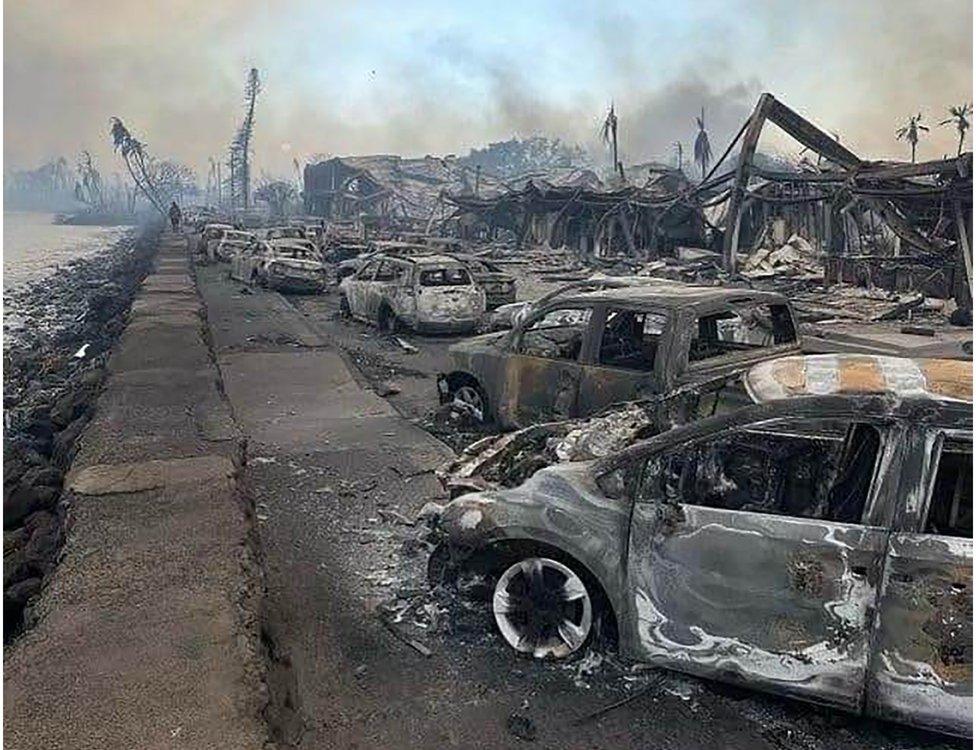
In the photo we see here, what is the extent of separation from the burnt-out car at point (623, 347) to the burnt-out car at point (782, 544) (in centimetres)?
165

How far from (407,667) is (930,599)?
2.34 meters

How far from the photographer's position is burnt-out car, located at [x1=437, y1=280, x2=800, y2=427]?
5879 millimetres

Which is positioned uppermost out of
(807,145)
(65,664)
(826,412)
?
(807,145)

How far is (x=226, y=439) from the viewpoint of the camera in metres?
6.61

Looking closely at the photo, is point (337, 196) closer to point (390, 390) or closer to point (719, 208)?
point (719, 208)

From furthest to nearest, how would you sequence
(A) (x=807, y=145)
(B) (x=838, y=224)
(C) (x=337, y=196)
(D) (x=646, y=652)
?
(C) (x=337, y=196) → (B) (x=838, y=224) → (A) (x=807, y=145) → (D) (x=646, y=652)

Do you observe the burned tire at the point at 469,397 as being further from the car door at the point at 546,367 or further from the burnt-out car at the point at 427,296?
the burnt-out car at the point at 427,296

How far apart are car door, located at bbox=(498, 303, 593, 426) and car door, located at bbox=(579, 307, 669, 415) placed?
0.12m

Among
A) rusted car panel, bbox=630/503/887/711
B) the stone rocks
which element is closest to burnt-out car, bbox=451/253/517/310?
the stone rocks

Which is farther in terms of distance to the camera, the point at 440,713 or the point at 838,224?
the point at 838,224

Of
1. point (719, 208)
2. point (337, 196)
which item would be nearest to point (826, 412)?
point (719, 208)

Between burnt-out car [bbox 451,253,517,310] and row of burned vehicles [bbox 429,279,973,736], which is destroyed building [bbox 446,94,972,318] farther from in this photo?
row of burned vehicles [bbox 429,279,973,736]

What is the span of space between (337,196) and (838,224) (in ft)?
144

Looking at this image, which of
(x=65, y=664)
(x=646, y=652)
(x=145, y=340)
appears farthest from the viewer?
(x=145, y=340)
